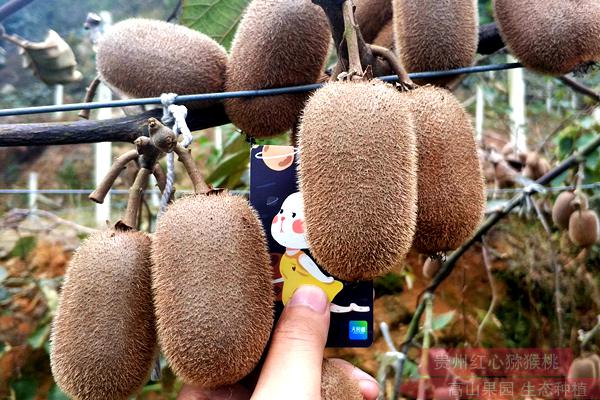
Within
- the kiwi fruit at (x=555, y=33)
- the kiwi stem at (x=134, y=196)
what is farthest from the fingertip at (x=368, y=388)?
the kiwi fruit at (x=555, y=33)

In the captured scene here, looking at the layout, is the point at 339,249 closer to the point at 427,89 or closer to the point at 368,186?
the point at 368,186

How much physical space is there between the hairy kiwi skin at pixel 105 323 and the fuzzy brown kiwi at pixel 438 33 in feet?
1.64

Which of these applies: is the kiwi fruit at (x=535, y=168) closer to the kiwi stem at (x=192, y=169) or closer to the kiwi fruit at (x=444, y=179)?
the kiwi fruit at (x=444, y=179)

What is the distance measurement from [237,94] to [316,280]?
0.30m

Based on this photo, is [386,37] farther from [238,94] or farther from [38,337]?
[38,337]

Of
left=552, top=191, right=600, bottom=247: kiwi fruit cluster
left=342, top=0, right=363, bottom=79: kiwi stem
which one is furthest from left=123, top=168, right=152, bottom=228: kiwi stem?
left=552, top=191, right=600, bottom=247: kiwi fruit cluster

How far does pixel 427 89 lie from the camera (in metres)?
0.75

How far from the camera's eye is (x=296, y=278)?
740 millimetres

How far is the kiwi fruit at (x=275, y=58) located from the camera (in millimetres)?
837

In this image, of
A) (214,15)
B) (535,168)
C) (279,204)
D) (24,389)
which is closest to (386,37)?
(214,15)

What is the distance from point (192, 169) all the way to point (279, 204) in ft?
0.41

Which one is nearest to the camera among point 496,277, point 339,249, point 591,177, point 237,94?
point 339,249

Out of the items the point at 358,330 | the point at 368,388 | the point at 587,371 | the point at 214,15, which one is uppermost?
the point at 214,15

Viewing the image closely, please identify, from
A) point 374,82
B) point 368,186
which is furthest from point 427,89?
point 368,186
